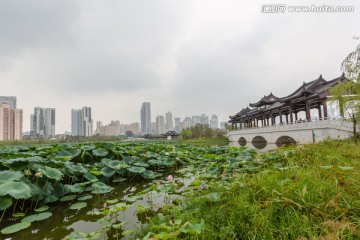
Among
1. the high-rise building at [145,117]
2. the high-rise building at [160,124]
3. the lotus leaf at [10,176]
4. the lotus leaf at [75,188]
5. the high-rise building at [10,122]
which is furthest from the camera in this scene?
the high-rise building at [160,124]

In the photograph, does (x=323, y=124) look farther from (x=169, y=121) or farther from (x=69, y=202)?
(x=169, y=121)

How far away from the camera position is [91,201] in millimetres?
2814

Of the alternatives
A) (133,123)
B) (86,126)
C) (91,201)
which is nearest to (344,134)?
(91,201)

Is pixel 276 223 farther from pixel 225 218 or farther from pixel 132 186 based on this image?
pixel 132 186

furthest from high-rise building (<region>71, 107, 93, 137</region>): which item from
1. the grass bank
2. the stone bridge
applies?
the grass bank

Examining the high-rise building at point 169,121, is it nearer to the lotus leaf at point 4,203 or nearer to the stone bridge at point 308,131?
the stone bridge at point 308,131

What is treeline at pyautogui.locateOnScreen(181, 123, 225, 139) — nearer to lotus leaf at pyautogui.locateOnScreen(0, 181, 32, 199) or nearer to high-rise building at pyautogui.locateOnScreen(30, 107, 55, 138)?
lotus leaf at pyautogui.locateOnScreen(0, 181, 32, 199)

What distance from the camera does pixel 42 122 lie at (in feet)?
238

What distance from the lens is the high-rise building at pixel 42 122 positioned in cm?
6999

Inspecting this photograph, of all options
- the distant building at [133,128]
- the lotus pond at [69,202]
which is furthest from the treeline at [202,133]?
the distant building at [133,128]

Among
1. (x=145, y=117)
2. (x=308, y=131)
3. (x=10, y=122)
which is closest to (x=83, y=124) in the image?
(x=10, y=122)

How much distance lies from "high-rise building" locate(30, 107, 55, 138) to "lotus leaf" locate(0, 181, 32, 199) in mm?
79096

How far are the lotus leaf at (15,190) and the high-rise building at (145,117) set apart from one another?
117 meters

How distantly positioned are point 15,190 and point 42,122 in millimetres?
87500
